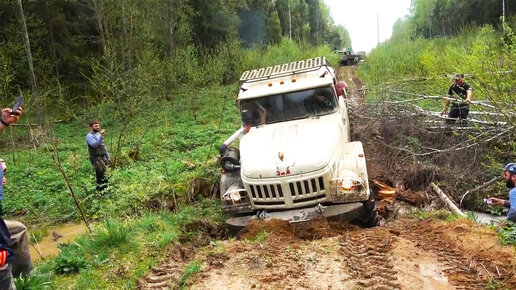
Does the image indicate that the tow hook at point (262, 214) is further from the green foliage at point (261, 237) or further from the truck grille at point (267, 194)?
the green foliage at point (261, 237)

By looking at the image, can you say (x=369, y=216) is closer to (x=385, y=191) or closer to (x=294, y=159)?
(x=294, y=159)

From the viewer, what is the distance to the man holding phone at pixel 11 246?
12.1ft

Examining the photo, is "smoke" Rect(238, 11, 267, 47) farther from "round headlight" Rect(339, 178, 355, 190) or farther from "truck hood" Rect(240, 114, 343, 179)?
"round headlight" Rect(339, 178, 355, 190)

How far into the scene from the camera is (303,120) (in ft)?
24.7

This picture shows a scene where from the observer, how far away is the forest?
635 cm

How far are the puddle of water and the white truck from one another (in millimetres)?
3218

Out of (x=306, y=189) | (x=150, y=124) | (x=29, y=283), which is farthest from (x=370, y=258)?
(x=150, y=124)

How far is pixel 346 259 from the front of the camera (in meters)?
5.16

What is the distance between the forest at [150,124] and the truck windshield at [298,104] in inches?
82.3

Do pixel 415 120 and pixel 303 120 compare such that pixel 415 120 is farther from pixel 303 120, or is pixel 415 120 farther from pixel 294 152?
pixel 294 152

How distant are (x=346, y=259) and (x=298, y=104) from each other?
327 cm

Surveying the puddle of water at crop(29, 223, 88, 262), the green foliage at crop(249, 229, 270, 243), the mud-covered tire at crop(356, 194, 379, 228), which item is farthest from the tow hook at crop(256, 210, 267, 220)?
the puddle of water at crop(29, 223, 88, 262)

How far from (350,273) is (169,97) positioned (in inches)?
756

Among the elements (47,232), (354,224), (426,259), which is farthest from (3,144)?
(426,259)
